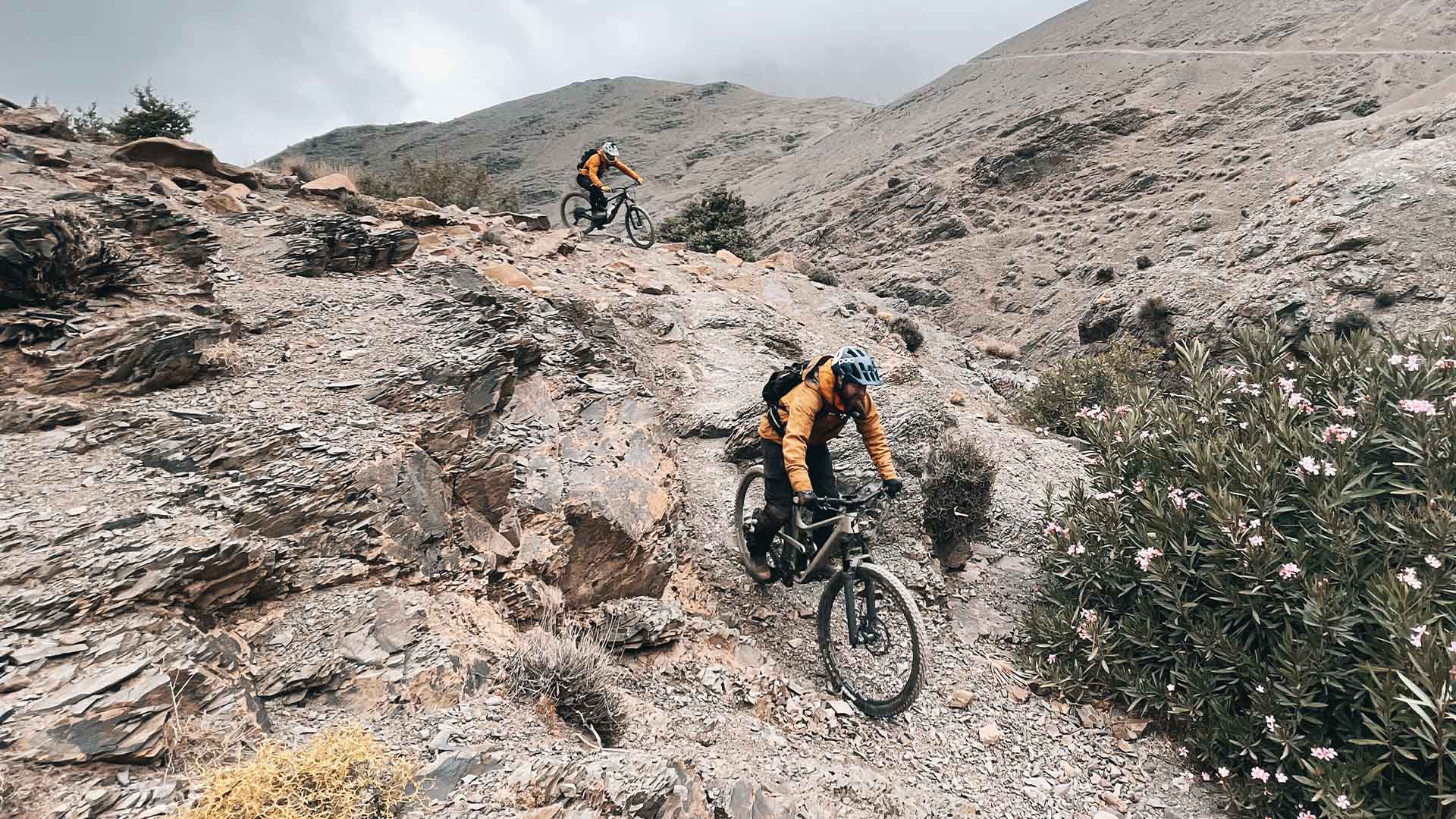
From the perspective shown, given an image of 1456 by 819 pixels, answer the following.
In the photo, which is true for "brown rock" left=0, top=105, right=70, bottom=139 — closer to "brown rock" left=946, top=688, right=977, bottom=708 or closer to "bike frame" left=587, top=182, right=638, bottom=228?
"bike frame" left=587, top=182, right=638, bottom=228

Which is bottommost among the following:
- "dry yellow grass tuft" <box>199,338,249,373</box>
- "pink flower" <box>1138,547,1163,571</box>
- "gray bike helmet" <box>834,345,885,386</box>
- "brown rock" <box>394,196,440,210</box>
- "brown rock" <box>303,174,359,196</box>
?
"pink flower" <box>1138,547,1163,571</box>

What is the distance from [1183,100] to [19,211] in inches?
1451

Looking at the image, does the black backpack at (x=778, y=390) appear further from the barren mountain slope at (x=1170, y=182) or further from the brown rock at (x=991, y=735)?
the barren mountain slope at (x=1170, y=182)

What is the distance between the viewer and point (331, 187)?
1220cm

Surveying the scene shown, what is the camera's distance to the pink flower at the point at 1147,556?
471 centimetres

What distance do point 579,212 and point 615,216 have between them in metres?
0.93

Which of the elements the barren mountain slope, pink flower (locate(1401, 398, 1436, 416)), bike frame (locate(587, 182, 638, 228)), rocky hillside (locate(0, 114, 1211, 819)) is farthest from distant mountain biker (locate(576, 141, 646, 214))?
the barren mountain slope

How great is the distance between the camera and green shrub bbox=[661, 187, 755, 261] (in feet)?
77.3

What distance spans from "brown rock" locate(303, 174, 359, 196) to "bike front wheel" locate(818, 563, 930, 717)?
40.5 ft

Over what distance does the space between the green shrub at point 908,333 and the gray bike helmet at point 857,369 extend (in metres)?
9.05

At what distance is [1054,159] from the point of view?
28047 millimetres

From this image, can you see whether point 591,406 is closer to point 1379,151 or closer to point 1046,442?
point 1046,442

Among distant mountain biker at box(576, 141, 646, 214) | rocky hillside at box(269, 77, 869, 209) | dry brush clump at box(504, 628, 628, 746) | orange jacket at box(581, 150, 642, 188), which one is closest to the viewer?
dry brush clump at box(504, 628, 628, 746)

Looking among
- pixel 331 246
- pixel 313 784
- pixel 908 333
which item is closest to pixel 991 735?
pixel 313 784
